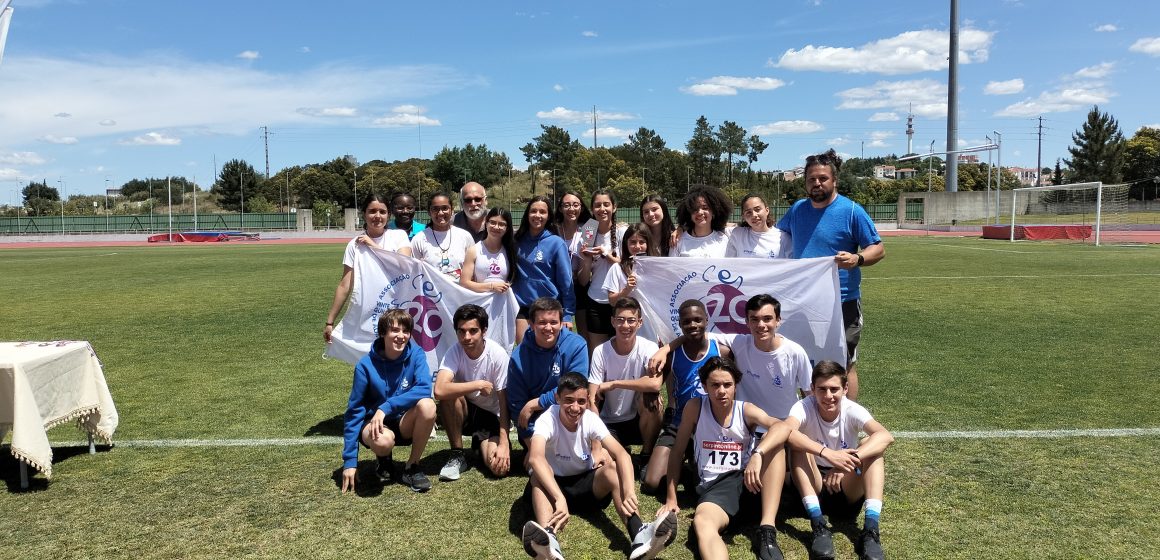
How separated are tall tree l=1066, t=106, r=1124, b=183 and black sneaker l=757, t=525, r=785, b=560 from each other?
3424 inches

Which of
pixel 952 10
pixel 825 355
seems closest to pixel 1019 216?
pixel 952 10

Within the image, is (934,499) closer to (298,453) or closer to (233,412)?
(298,453)

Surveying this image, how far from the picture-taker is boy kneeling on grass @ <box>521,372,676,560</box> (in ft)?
12.8

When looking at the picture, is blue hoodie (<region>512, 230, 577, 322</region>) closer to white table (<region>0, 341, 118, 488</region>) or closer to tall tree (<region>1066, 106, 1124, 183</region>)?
white table (<region>0, 341, 118, 488</region>)

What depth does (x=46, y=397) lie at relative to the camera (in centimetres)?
468

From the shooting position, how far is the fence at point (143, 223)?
5909 cm

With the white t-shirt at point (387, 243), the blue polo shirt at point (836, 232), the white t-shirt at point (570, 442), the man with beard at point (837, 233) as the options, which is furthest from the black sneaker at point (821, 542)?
the white t-shirt at point (387, 243)

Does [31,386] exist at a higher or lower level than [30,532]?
higher

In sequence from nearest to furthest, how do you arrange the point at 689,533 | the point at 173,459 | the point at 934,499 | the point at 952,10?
1. the point at 689,533
2. the point at 934,499
3. the point at 173,459
4. the point at 952,10

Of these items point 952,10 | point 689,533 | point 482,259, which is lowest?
point 689,533

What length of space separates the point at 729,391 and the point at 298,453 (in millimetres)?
3019

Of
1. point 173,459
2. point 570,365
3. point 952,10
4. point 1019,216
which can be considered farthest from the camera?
point 952,10

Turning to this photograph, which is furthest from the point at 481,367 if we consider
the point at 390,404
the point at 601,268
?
the point at 601,268

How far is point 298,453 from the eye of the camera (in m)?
5.16
